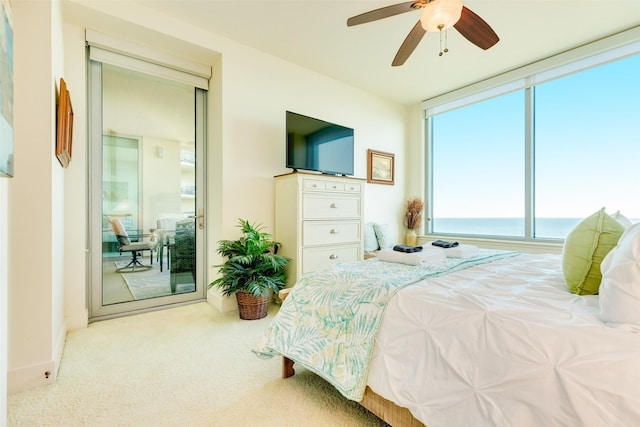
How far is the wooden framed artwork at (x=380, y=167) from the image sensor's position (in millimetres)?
4203

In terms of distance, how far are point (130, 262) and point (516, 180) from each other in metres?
4.66

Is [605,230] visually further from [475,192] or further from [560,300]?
[475,192]

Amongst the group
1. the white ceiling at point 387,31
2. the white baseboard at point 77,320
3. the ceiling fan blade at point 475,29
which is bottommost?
the white baseboard at point 77,320

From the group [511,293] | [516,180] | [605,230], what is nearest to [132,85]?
[511,293]

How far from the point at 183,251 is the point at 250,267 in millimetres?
965

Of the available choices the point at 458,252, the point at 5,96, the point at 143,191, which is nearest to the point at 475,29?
the point at 458,252

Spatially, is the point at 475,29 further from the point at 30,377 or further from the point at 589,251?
the point at 30,377

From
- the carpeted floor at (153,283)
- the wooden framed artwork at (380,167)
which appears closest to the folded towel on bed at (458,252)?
the wooden framed artwork at (380,167)

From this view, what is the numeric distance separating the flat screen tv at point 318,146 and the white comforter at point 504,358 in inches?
85.3

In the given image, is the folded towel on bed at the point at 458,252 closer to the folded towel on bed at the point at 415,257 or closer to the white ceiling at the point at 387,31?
the folded towel on bed at the point at 415,257

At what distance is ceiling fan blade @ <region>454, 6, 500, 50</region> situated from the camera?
6.04ft

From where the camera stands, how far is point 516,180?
3746 mm

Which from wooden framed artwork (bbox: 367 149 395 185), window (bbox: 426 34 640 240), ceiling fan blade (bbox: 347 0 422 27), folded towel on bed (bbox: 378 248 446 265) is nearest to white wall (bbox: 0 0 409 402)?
wooden framed artwork (bbox: 367 149 395 185)

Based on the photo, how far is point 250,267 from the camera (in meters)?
2.64
